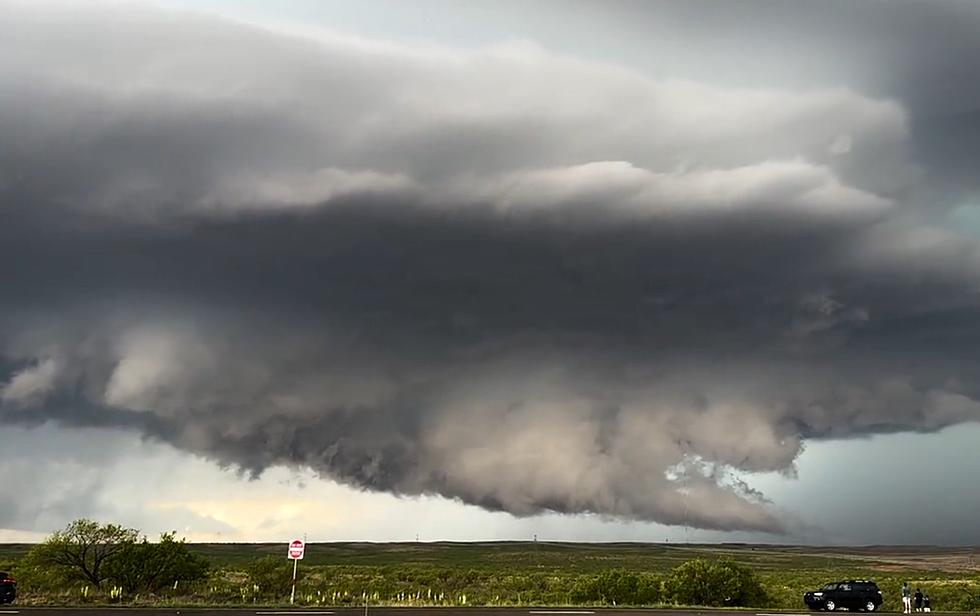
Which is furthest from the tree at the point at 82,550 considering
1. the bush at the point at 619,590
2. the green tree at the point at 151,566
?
the bush at the point at 619,590

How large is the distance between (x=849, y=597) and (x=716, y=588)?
9516mm

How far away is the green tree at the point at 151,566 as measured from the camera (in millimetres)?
69562

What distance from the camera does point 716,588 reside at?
70.8 m

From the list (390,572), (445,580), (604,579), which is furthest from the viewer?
(390,572)

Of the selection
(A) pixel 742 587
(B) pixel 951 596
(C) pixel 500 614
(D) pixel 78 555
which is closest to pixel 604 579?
(A) pixel 742 587

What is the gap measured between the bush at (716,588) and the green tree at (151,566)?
3783 cm

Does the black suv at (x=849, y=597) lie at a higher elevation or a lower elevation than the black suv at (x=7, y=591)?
lower

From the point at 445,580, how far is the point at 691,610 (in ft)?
153

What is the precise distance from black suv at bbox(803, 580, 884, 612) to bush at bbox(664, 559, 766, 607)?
4949mm

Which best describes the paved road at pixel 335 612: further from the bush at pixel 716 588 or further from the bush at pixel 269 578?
the bush at pixel 269 578

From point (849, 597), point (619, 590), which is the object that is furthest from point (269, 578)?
point (849, 597)

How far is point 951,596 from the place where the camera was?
78438 millimetres

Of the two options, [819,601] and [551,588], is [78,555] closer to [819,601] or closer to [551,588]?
[551,588]

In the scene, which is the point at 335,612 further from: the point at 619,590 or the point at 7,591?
the point at 619,590
